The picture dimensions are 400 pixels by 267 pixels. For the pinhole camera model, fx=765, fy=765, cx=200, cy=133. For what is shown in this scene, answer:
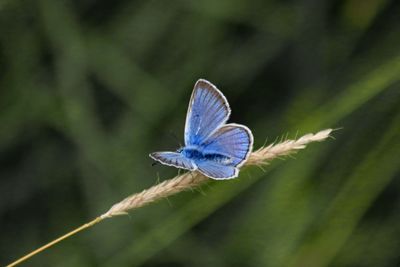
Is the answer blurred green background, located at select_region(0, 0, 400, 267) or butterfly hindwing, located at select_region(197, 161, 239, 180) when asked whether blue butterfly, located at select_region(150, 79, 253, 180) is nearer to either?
butterfly hindwing, located at select_region(197, 161, 239, 180)

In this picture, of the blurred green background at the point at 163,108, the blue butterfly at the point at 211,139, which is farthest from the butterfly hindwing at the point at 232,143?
the blurred green background at the point at 163,108

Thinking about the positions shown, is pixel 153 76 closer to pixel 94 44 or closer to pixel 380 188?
pixel 94 44

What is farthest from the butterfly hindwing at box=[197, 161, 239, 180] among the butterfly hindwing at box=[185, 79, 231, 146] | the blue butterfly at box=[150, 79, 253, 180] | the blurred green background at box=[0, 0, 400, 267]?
the blurred green background at box=[0, 0, 400, 267]

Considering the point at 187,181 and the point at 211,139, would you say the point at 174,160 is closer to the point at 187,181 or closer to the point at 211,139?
the point at 187,181

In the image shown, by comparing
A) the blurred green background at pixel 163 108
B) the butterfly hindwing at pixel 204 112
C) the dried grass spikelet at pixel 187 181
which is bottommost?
the dried grass spikelet at pixel 187 181

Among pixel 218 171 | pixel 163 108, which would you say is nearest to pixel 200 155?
pixel 218 171

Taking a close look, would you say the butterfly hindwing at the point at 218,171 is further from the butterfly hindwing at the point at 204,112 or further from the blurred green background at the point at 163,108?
the blurred green background at the point at 163,108
